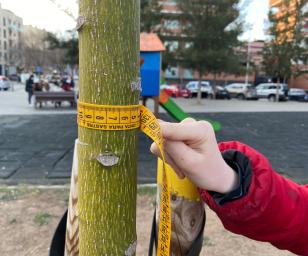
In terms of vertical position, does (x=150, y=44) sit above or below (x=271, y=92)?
above

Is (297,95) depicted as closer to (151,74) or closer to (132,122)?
(151,74)

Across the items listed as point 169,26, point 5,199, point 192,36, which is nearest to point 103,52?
point 5,199

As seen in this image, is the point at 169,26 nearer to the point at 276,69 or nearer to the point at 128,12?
the point at 276,69

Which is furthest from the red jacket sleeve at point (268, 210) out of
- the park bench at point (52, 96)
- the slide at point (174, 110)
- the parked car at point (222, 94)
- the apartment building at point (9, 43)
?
the apartment building at point (9, 43)

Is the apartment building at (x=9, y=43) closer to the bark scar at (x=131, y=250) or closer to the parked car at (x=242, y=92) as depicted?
the parked car at (x=242, y=92)

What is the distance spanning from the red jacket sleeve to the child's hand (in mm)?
57

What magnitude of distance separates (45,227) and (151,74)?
6677mm

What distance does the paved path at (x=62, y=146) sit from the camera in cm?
543

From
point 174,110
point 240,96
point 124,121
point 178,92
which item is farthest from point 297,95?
point 124,121

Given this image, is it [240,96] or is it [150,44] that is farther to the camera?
[240,96]

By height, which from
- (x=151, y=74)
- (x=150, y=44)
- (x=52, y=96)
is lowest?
(x=52, y=96)

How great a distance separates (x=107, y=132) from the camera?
98 cm

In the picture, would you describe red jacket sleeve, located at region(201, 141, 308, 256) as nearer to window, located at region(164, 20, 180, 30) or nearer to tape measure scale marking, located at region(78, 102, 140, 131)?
tape measure scale marking, located at region(78, 102, 140, 131)

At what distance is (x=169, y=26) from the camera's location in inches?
877
